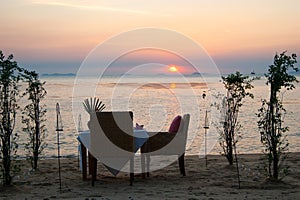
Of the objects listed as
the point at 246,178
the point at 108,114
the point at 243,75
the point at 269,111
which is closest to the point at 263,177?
the point at 246,178

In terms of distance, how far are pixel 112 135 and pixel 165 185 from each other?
108 cm

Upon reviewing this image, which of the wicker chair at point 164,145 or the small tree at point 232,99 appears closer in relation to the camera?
the wicker chair at point 164,145

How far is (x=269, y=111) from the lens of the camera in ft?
22.3

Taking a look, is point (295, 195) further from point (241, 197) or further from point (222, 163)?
point (222, 163)

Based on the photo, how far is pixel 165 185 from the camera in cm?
671

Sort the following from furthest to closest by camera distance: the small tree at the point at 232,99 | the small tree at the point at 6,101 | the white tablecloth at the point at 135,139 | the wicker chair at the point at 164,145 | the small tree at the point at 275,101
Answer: the small tree at the point at 232,99 < the wicker chair at the point at 164,145 < the white tablecloth at the point at 135,139 < the small tree at the point at 275,101 < the small tree at the point at 6,101

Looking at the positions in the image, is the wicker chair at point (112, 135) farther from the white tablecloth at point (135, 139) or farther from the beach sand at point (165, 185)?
the beach sand at point (165, 185)

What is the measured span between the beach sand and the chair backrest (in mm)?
527

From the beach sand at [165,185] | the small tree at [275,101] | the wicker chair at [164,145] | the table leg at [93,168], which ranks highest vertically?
the small tree at [275,101]

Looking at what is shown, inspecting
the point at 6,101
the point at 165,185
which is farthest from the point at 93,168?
the point at 6,101

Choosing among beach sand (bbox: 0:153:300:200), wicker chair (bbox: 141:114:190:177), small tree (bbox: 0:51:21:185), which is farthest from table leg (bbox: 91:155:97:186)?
small tree (bbox: 0:51:21:185)

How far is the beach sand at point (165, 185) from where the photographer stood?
235 inches

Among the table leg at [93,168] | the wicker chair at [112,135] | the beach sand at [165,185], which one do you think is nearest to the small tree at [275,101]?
the beach sand at [165,185]

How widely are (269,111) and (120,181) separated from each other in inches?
98.5
